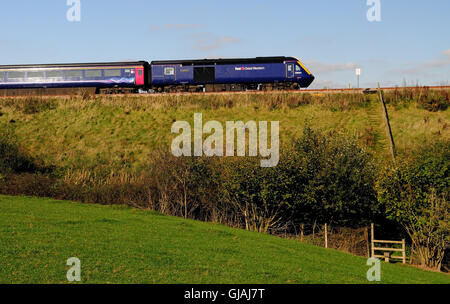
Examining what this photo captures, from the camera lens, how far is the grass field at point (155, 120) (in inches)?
→ 1695

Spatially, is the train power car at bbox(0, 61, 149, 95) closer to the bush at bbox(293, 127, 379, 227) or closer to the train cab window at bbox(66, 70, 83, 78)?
the train cab window at bbox(66, 70, 83, 78)

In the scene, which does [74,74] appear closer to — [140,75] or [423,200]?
Result: [140,75]

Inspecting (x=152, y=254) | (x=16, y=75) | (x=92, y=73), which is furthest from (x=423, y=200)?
(x=16, y=75)

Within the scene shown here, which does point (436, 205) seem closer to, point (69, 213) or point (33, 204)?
point (69, 213)

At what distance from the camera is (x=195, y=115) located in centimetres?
4950

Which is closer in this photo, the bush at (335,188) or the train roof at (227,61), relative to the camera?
the bush at (335,188)

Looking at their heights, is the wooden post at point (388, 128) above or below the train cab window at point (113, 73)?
below

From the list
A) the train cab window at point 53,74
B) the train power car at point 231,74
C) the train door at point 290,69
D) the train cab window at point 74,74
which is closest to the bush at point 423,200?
the train door at point 290,69

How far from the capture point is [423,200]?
A: 27875 millimetres

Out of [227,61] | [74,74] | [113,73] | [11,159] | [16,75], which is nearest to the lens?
[11,159]

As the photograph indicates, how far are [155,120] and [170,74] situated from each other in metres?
7.81

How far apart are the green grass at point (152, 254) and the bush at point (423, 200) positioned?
352 centimetres

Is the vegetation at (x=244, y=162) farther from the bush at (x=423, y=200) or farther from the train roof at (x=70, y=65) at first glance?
the train roof at (x=70, y=65)

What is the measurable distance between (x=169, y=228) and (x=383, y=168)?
44.4ft
